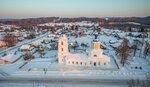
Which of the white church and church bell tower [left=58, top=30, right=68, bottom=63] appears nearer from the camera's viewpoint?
the white church

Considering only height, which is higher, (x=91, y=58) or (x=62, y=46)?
(x=62, y=46)

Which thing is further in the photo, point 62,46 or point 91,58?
point 62,46

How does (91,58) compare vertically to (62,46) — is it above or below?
below

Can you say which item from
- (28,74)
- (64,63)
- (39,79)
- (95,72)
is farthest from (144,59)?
(28,74)

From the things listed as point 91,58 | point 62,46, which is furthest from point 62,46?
point 91,58

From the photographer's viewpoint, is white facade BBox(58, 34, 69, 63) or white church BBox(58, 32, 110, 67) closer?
white church BBox(58, 32, 110, 67)

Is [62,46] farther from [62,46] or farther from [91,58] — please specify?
[91,58]

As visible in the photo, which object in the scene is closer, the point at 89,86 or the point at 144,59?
the point at 89,86

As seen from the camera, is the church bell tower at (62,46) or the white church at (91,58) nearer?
the white church at (91,58)

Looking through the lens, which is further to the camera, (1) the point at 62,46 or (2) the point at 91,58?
(1) the point at 62,46

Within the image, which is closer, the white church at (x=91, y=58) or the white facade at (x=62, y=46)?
the white church at (x=91, y=58)

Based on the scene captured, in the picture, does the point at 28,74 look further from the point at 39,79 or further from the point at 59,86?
the point at 59,86
